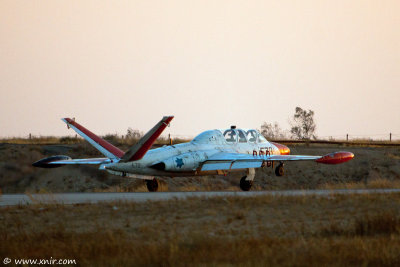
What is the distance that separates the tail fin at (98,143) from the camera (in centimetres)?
3058

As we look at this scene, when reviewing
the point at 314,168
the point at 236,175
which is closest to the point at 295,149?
the point at 314,168

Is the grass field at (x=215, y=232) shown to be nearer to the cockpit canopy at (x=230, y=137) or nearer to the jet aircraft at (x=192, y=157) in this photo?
the jet aircraft at (x=192, y=157)

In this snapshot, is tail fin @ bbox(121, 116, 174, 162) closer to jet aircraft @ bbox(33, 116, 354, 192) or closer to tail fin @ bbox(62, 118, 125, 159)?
jet aircraft @ bbox(33, 116, 354, 192)

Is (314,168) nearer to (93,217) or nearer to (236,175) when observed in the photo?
(236,175)

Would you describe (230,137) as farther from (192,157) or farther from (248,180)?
(192,157)

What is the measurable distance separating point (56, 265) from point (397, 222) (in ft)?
31.2

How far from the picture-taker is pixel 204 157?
111 ft

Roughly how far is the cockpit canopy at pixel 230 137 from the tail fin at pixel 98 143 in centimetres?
530

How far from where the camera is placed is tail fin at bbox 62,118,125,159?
3058cm

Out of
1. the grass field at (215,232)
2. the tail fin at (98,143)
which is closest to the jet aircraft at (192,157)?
the tail fin at (98,143)

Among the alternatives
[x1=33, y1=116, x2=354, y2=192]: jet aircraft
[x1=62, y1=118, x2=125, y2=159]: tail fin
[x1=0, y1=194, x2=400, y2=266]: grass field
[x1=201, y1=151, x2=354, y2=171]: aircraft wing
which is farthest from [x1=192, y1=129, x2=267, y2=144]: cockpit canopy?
[x1=0, y1=194, x2=400, y2=266]: grass field

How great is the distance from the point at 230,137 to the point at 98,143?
304 inches

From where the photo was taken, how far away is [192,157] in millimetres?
33469

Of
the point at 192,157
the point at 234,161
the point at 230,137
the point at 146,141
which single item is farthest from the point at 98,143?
the point at 230,137
